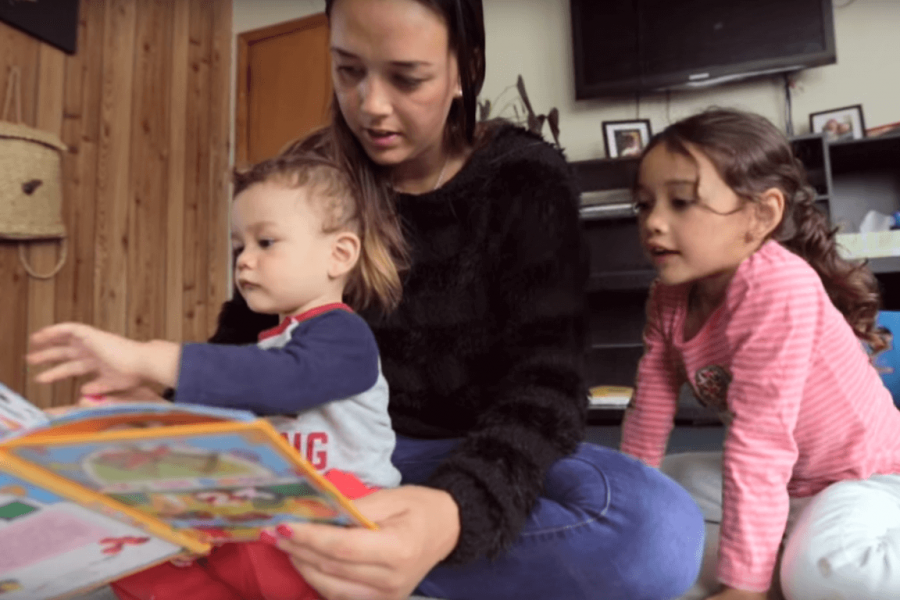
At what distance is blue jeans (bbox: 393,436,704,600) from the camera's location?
0.75 meters

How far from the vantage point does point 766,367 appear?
0.96 meters

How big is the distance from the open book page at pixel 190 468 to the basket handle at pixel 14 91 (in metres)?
2.39

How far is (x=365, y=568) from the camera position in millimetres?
545

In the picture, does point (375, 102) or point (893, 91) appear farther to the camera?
point (893, 91)

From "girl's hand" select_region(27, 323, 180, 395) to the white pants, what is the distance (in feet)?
2.35

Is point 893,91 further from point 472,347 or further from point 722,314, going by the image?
point 472,347

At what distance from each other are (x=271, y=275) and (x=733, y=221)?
2.29 ft

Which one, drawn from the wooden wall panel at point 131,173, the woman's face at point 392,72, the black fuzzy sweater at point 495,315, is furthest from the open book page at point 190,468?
the wooden wall panel at point 131,173

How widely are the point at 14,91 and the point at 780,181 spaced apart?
2416 mm

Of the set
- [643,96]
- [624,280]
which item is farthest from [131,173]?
[643,96]

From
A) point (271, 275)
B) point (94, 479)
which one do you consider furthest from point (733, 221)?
point (94, 479)

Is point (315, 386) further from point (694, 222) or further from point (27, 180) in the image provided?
point (27, 180)

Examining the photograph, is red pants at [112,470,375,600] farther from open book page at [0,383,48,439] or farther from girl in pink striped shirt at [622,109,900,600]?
girl in pink striped shirt at [622,109,900,600]

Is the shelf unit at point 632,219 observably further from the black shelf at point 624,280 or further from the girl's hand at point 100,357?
the girl's hand at point 100,357
